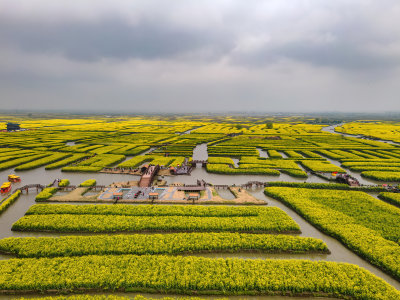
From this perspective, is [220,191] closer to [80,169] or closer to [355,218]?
[355,218]

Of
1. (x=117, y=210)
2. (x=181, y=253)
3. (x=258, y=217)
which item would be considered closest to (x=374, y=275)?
(x=258, y=217)

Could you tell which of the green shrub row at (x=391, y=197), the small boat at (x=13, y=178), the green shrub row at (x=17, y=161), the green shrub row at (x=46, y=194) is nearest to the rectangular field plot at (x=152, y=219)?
the green shrub row at (x=46, y=194)

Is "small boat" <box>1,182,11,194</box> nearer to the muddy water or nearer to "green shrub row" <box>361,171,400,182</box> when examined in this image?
the muddy water

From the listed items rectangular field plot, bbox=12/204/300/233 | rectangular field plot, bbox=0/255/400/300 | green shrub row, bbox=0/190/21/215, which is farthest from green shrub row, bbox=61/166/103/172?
rectangular field plot, bbox=0/255/400/300

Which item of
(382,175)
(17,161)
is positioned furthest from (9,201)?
(382,175)

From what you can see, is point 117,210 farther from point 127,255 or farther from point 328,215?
point 328,215

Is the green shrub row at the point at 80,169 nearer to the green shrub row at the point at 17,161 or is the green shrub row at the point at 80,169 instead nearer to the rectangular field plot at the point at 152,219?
the green shrub row at the point at 17,161
